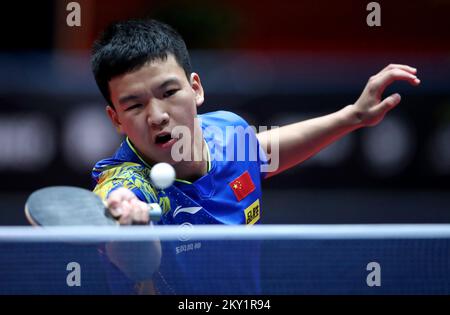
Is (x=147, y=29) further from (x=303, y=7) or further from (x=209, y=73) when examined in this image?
(x=303, y=7)

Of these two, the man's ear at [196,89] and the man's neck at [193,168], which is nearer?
the man's neck at [193,168]

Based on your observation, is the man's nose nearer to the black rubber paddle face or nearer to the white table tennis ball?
the white table tennis ball

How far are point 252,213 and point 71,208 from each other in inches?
31.6

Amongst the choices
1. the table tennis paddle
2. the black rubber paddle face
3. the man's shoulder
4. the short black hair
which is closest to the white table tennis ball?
the table tennis paddle

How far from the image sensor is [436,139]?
6.44 meters

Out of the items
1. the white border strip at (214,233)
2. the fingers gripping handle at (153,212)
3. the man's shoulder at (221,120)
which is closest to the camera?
the white border strip at (214,233)

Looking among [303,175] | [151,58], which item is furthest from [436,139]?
[151,58]

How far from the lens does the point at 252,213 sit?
9.98 ft

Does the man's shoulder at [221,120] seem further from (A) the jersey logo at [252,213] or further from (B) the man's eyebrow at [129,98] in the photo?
(B) the man's eyebrow at [129,98]

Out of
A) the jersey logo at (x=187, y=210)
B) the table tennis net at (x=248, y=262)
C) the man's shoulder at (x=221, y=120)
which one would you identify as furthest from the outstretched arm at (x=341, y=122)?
the table tennis net at (x=248, y=262)

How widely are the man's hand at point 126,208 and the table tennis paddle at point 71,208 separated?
3 centimetres

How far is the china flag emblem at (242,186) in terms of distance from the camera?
2.97m

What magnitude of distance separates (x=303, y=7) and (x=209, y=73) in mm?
2741
